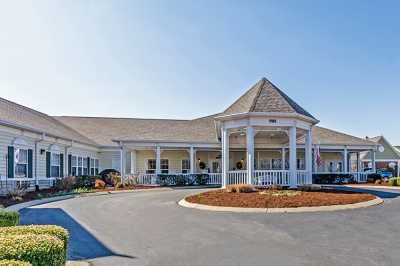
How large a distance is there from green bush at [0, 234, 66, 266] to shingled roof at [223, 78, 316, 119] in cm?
1630

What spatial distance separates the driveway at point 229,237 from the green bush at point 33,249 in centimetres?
236

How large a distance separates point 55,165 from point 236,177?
1227 centimetres

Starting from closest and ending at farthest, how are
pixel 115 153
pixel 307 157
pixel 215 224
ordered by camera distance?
pixel 215 224 → pixel 307 157 → pixel 115 153

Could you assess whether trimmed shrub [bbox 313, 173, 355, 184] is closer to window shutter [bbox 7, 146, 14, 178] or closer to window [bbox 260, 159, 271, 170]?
window [bbox 260, 159, 271, 170]

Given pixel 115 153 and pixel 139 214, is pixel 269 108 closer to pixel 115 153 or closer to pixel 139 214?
pixel 139 214

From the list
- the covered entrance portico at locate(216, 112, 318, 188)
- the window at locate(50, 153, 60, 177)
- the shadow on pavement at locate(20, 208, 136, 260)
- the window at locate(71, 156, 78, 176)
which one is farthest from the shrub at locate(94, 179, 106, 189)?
the shadow on pavement at locate(20, 208, 136, 260)

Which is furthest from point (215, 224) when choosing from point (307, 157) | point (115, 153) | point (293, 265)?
point (115, 153)

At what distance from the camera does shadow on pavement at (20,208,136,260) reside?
7.70m

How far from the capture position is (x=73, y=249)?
8125 mm

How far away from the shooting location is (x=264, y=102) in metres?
21.2

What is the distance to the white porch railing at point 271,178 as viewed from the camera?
21406 millimetres

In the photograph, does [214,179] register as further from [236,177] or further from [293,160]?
[293,160]

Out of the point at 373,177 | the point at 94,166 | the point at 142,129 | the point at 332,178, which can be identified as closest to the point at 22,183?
the point at 94,166

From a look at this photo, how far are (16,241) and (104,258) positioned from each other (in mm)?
2914
